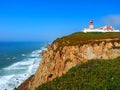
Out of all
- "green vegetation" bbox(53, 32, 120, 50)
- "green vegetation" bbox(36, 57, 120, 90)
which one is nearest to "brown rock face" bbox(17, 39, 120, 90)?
"green vegetation" bbox(53, 32, 120, 50)

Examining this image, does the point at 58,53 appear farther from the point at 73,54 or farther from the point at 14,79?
the point at 14,79

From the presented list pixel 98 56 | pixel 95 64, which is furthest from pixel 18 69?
pixel 95 64

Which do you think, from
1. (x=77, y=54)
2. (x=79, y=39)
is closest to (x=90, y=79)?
(x=77, y=54)

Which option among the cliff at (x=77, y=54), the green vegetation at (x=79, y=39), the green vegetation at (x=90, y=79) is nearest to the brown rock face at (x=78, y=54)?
the cliff at (x=77, y=54)

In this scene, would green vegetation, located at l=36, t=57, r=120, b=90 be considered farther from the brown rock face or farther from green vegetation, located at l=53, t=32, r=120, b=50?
green vegetation, located at l=53, t=32, r=120, b=50

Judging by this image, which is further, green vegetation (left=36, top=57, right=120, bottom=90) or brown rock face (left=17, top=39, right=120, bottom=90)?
brown rock face (left=17, top=39, right=120, bottom=90)

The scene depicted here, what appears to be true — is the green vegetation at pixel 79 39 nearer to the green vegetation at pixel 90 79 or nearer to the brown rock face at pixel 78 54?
the brown rock face at pixel 78 54

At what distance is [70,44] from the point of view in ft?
171

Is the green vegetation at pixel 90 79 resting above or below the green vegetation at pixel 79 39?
below

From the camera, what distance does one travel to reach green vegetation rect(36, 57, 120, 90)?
19.0m

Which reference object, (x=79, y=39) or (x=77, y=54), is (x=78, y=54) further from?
(x=79, y=39)

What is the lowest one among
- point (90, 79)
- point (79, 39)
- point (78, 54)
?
point (90, 79)

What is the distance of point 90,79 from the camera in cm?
2008

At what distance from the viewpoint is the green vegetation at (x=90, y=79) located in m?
19.0
